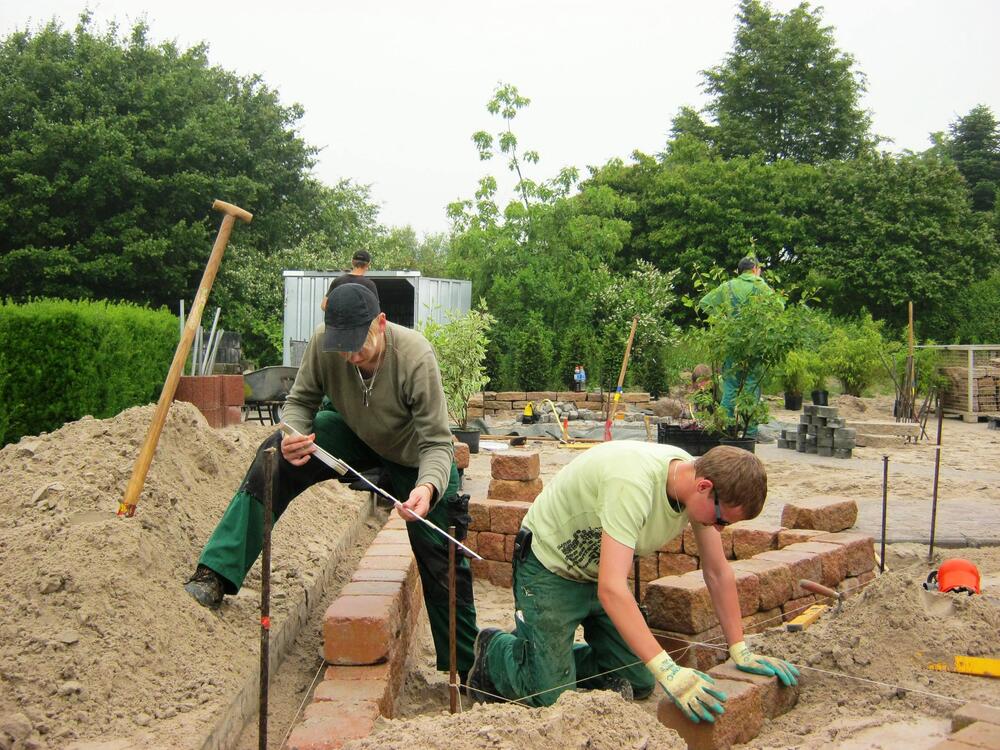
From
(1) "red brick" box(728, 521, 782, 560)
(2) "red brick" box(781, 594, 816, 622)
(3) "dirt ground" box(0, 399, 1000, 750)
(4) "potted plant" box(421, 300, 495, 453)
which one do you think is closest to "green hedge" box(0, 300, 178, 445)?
(3) "dirt ground" box(0, 399, 1000, 750)

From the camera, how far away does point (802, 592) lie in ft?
13.6

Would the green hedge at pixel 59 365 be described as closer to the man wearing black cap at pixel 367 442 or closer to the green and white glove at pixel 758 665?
the man wearing black cap at pixel 367 442

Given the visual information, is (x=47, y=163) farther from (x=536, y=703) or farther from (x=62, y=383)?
(x=536, y=703)

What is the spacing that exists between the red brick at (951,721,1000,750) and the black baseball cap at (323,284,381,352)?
214cm

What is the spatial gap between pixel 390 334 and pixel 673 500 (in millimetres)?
1232

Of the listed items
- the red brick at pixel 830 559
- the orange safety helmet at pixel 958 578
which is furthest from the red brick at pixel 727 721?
the red brick at pixel 830 559

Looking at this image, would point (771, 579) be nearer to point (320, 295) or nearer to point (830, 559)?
point (830, 559)

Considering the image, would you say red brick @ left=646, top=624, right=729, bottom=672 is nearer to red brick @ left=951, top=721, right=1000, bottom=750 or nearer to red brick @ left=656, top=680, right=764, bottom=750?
red brick @ left=656, top=680, right=764, bottom=750

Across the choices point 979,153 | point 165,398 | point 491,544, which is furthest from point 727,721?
point 979,153

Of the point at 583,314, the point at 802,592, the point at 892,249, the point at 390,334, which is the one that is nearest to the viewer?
the point at 390,334

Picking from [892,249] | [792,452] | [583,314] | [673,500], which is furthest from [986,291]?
[673,500]

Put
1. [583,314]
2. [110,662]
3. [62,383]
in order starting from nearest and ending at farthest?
[110,662] < [62,383] < [583,314]

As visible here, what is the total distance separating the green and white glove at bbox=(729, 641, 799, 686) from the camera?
3000 mm

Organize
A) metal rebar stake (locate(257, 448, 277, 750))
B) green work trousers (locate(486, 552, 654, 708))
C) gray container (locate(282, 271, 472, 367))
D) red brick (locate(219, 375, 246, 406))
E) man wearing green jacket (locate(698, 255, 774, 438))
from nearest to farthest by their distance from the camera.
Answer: metal rebar stake (locate(257, 448, 277, 750))
green work trousers (locate(486, 552, 654, 708))
red brick (locate(219, 375, 246, 406))
man wearing green jacket (locate(698, 255, 774, 438))
gray container (locate(282, 271, 472, 367))
